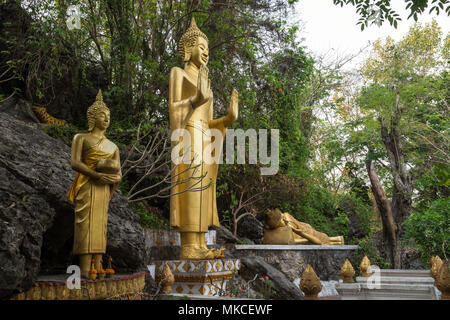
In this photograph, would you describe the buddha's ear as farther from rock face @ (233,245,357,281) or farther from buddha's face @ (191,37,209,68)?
rock face @ (233,245,357,281)

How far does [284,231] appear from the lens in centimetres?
915

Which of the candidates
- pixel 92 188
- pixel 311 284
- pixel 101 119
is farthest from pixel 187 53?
pixel 311 284

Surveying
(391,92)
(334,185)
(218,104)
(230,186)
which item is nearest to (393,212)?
(391,92)

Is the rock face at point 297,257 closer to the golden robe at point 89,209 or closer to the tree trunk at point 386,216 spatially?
the tree trunk at point 386,216

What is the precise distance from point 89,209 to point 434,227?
22.9 ft

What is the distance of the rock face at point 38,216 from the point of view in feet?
8.71

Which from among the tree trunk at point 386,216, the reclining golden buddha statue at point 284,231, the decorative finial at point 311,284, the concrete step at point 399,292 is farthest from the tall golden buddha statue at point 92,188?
the tree trunk at point 386,216

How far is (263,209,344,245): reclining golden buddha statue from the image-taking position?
912 cm

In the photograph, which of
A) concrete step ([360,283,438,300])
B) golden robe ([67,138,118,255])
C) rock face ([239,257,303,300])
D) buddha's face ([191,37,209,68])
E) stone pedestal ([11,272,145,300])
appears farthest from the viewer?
concrete step ([360,283,438,300])

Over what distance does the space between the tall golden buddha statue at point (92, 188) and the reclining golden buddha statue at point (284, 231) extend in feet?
19.2

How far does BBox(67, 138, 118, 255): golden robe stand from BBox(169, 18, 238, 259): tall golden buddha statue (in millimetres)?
1770

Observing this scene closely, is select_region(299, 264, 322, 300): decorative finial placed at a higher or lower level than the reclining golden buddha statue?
lower

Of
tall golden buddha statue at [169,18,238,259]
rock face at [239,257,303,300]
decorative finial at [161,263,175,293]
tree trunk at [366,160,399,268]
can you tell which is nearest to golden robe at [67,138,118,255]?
decorative finial at [161,263,175,293]
